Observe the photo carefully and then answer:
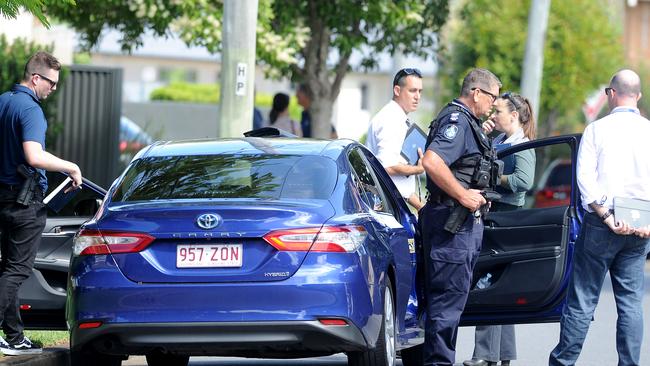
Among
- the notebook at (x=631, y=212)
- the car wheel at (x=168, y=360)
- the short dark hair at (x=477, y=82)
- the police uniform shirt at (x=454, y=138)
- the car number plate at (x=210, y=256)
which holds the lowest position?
the car wheel at (x=168, y=360)

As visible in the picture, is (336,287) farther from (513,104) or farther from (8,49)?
(8,49)

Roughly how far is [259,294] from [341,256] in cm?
47

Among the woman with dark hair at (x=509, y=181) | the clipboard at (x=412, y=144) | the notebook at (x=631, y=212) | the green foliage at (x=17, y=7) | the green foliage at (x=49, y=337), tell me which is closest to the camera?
the green foliage at (x=17, y=7)

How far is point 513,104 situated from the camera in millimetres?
10719

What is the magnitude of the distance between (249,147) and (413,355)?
216 centimetres

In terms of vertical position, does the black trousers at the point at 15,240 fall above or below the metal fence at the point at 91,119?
below

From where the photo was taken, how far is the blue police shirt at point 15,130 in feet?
30.0

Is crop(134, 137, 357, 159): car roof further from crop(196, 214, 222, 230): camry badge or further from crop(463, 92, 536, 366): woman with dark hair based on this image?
crop(463, 92, 536, 366): woman with dark hair

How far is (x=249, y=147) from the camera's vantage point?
28.7 ft

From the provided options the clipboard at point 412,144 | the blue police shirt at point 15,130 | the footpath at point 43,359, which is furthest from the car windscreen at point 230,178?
the clipboard at point 412,144

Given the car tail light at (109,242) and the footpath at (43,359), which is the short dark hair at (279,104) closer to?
the footpath at (43,359)

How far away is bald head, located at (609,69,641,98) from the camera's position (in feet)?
29.5

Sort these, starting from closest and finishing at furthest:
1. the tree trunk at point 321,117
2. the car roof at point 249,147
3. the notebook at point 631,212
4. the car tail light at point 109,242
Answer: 1. the car tail light at point 109,242
2. the car roof at point 249,147
3. the notebook at point 631,212
4. the tree trunk at point 321,117

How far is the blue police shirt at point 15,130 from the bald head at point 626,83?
3.47 meters
